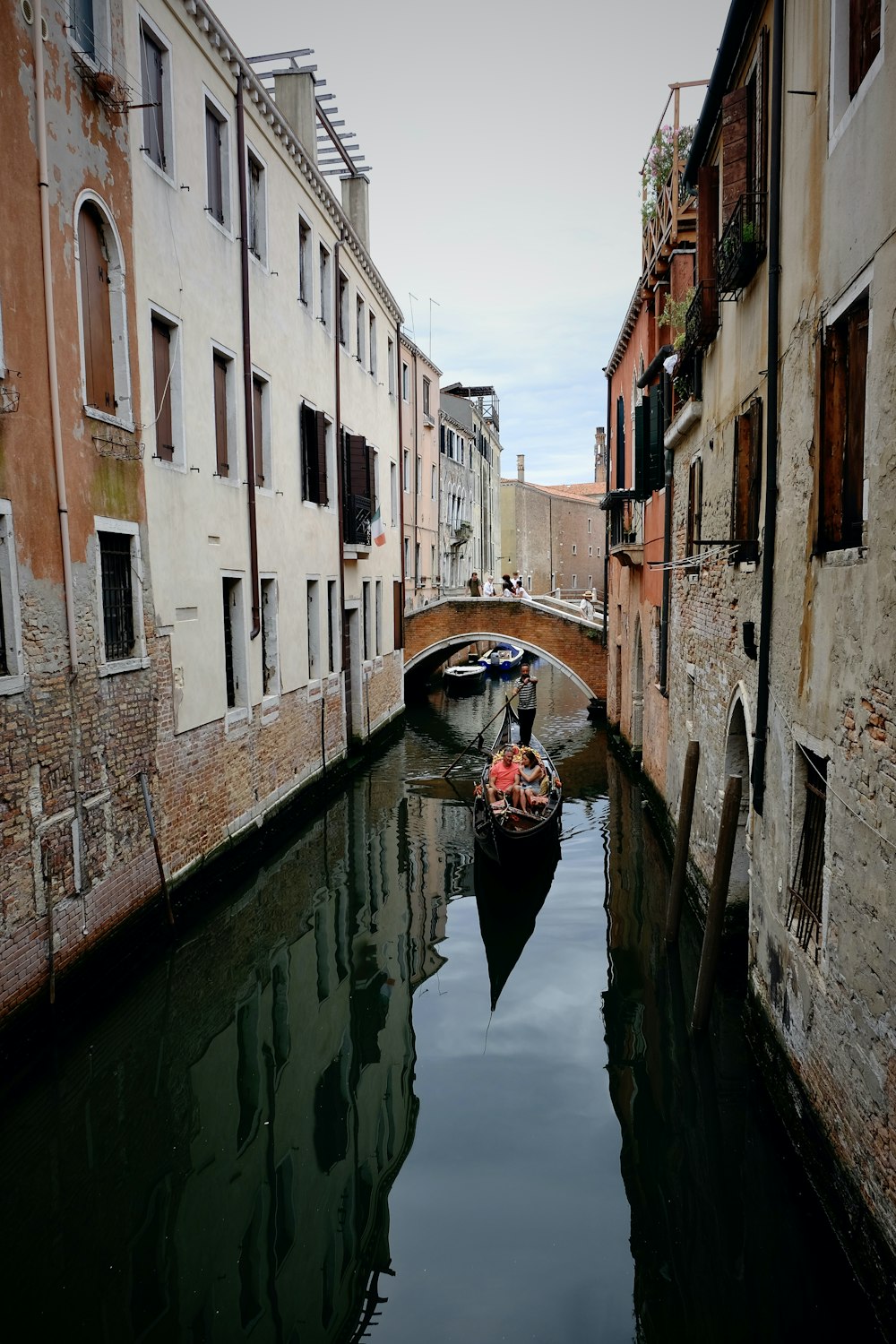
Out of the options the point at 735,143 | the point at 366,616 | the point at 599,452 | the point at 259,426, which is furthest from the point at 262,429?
the point at 599,452

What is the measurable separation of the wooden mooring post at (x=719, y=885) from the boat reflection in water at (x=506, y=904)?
1870 millimetres

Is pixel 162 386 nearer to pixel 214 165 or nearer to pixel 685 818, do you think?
pixel 214 165

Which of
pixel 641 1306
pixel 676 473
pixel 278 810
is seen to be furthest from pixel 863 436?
pixel 278 810

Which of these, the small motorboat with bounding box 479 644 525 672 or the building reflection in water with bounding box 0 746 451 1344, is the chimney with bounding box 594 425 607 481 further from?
the building reflection in water with bounding box 0 746 451 1344

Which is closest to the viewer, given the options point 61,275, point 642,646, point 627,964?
point 61,275

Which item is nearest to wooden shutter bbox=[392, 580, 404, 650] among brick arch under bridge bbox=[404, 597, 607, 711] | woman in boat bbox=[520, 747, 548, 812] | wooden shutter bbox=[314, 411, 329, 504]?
brick arch under bridge bbox=[404, 597, 607, 711]

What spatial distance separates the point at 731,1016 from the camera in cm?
621

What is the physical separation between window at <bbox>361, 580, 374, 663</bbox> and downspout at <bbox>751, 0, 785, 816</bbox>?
10464 mm

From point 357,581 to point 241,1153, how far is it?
1095 cm

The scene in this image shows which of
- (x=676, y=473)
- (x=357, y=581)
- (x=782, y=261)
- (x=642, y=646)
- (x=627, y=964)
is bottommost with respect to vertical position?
Result: (x=627, y=964)

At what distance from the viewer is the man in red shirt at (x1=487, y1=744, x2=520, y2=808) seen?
9.97 m

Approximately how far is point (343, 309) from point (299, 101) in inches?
110

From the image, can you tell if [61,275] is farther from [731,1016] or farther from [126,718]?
[731,1016]

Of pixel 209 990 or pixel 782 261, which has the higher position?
pixel 782 261
